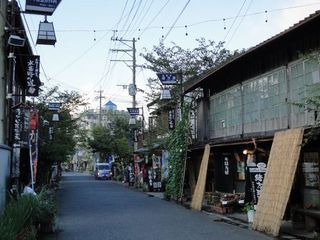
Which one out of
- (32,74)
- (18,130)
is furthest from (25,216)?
(32,74)

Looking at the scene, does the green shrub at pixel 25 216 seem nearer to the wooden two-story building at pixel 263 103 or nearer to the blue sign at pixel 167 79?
the wooden two-story building at pixel 263 103

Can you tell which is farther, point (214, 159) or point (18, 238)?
point (214, 159)

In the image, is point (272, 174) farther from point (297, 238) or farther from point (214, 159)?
point (214, 159)

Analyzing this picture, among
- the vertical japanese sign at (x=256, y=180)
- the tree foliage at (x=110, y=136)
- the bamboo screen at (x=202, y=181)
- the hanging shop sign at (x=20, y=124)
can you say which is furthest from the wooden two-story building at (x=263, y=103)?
the tree foliage at (x=110, y=136)

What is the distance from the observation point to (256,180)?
18062mm

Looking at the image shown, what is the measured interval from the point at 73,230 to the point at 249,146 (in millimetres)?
7903

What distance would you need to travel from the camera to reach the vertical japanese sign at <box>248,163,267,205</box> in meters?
18.0

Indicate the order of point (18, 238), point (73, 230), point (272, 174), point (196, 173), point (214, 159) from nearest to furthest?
point (18, 238) → point (272, 174) → point (73, 230) → point (214, 159) → point (196, 173)

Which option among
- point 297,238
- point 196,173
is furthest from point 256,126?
point 196,173

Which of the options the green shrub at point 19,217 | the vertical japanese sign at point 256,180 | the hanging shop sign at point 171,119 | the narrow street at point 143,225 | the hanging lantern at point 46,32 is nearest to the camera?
the green shrub at point 19,217

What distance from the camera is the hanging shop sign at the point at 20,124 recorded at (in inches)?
740

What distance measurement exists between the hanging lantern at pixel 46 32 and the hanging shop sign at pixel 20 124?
9.52ft

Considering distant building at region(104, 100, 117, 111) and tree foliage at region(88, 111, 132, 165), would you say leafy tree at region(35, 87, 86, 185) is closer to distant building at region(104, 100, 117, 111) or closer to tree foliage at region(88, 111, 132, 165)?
tree foliage at region(88, 111, 132, 165)

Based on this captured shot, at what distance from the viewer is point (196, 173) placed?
32188 mm
